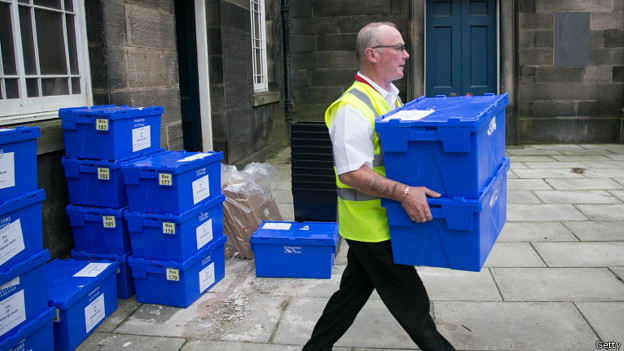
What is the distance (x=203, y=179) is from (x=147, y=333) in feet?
4.08

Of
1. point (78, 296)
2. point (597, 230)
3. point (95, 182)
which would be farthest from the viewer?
point (597, 230)

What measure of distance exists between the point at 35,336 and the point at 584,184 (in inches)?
294

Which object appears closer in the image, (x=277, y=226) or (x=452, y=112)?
(x=452, y=112)

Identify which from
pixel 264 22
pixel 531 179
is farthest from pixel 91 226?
pixel 264 22

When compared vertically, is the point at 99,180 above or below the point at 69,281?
above

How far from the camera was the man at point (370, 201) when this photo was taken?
275 centimetres

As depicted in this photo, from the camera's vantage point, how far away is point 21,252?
3289 mm

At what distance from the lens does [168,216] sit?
4.24 m

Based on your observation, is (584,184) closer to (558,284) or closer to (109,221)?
(558,284)

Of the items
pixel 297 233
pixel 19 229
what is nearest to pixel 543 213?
pixel 297 233

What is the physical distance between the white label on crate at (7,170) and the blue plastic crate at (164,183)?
1083mm

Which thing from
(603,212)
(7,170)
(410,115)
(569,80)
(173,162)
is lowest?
(603,212)

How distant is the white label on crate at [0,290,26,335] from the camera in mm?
3158

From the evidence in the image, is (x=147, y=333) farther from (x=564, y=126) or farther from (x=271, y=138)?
(x=564, y=126)
